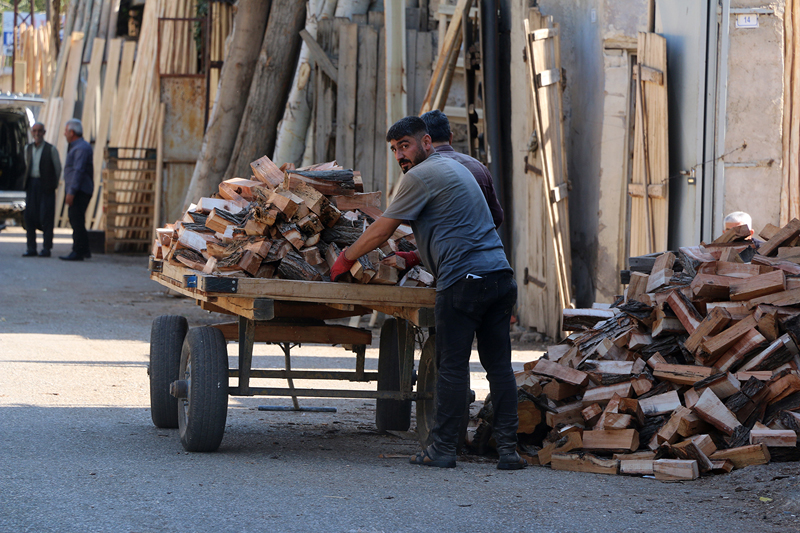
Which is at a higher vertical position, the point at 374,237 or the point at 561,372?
the point at 374,237

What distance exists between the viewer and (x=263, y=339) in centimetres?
577

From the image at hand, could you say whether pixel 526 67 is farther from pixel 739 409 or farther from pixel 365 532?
pixel 365 532

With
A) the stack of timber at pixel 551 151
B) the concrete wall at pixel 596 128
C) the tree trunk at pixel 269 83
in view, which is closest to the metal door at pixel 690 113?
the concrete wall at pixel 596 128

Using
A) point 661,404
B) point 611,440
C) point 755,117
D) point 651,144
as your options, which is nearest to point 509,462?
point 611,440

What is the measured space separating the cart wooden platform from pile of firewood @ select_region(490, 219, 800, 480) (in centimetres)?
81

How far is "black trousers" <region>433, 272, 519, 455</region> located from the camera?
495 centimetres

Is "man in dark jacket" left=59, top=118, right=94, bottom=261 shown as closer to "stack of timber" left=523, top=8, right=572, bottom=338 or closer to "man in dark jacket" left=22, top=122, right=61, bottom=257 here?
"man in dark jacket" left=22, top=122, right=61, bottom=257

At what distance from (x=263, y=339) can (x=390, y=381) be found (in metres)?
0.88

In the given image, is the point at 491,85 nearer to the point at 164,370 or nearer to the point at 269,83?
the point at 269,83

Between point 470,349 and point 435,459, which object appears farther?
point 435,459

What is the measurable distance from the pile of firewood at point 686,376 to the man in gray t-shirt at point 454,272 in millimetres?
554

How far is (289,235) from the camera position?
5.15 meters

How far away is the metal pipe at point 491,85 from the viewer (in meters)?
10.7

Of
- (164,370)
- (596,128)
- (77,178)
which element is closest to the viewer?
(164,370)
